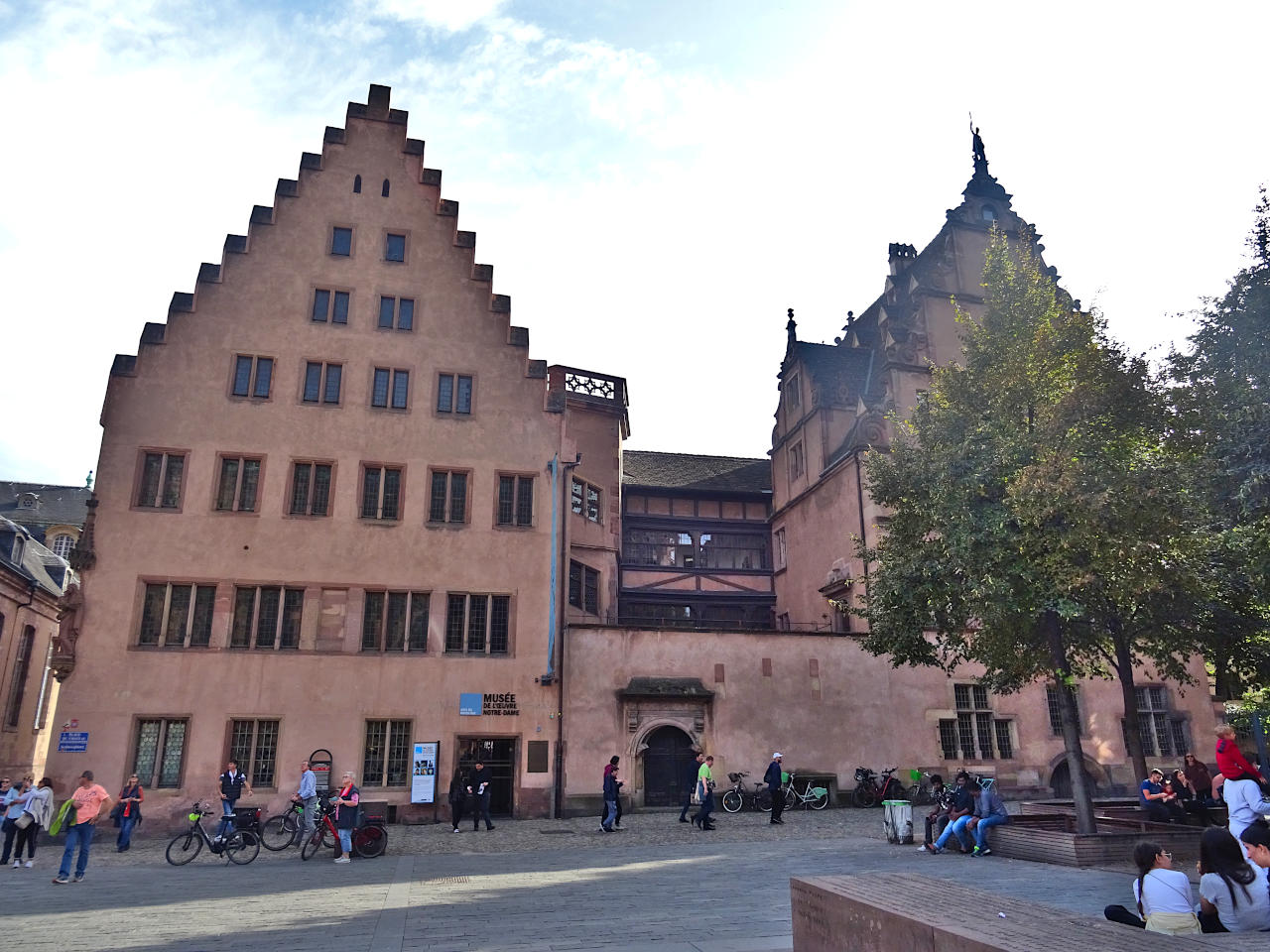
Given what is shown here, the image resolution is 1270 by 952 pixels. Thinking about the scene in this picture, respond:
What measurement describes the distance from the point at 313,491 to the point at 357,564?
2829 mm

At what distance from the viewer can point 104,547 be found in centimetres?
2570

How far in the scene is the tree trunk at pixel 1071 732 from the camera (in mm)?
16203

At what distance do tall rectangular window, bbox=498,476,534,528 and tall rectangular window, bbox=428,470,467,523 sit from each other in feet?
3.99

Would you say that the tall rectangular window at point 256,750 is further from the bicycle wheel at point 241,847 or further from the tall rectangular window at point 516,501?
the tall rectangular window at point 516,501

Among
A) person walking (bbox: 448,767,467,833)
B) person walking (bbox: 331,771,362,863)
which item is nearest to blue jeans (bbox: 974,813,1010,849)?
person walking (bbox: 331,771,362,863)

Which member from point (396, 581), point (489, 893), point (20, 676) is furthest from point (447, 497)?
point (20, 676)

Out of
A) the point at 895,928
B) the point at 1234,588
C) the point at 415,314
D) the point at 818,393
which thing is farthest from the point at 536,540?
Result: the point at 895,928

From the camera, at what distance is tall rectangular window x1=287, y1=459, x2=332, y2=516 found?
90.2 feet

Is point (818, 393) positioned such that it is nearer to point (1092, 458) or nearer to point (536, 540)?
point (536, 540)

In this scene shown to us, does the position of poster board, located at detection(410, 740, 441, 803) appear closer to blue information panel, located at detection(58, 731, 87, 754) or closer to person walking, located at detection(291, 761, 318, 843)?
person walking, located at detection(291, 761, 318, 843)

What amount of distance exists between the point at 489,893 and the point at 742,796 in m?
16.1

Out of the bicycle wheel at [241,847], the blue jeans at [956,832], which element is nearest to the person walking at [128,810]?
the bicycle wheel at [241,847]

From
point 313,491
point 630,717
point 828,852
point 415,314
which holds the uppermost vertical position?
point 415,314

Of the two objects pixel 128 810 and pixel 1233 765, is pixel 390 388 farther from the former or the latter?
pixel 1233 765
